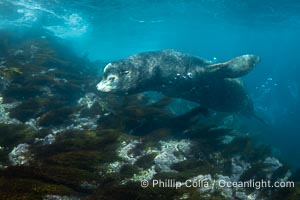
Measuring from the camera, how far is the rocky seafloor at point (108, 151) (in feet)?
17.2

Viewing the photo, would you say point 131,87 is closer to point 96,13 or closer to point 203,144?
point 203,144

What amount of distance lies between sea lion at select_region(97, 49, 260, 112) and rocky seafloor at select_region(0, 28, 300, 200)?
0.82m

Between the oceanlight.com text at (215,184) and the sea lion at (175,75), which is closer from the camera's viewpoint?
the oceanlight.com text at (215,184)

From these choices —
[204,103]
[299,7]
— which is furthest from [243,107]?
[299,7]

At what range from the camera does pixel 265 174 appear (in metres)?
7.70

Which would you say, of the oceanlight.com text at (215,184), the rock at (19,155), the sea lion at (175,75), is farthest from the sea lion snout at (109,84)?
the oceanlight.com text at (215,184)

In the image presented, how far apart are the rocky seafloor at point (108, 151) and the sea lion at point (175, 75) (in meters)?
0.82

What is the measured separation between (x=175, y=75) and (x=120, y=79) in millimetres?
2311

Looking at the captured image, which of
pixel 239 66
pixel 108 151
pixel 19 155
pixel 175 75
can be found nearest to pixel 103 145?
pixel 108 151

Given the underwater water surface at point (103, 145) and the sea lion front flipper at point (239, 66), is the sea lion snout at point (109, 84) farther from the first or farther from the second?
the sea lion front flipper at point (239, 66)

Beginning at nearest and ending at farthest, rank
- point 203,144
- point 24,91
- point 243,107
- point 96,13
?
point 203,144, point 24,91, point 243,107, point 96,13

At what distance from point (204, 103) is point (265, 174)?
17.2 feet

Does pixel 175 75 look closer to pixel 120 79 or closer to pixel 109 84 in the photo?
pixel 120 79

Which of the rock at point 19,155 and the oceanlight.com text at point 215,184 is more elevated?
the rock at point 19,155
